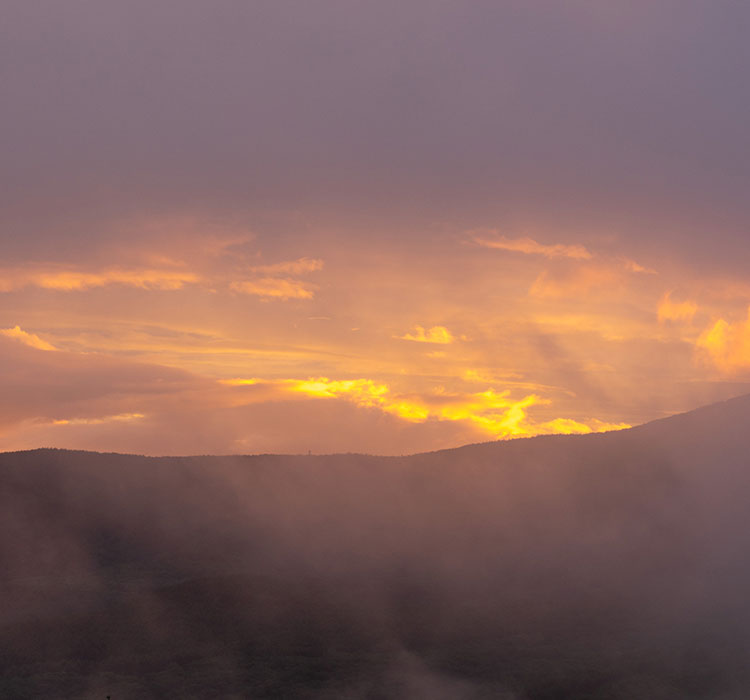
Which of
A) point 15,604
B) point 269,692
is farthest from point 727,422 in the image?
point 15,604

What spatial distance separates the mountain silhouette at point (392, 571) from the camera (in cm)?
6347

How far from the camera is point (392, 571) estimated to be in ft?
286

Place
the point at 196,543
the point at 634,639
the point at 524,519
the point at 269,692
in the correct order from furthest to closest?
1. the point at 524,519
2. the point at 196,543
3. the point at 634,639
4. the point at 269,692

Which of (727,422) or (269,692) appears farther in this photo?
(727,422)

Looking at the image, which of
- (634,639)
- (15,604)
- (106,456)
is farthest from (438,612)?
(106,456)

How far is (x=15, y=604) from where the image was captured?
7694 centimetres

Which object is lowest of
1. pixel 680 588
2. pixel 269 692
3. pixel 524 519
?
pixel 269 692

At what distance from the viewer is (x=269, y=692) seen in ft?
197

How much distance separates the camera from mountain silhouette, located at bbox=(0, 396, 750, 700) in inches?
2499

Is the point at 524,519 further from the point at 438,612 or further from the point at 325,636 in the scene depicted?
the point at 325,636

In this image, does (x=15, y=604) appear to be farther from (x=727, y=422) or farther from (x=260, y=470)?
(x=727, y=422)

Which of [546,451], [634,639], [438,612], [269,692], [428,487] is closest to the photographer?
[269,692]

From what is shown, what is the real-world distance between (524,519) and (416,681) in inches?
1782

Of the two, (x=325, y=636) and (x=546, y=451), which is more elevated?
(x=546, y=451)
